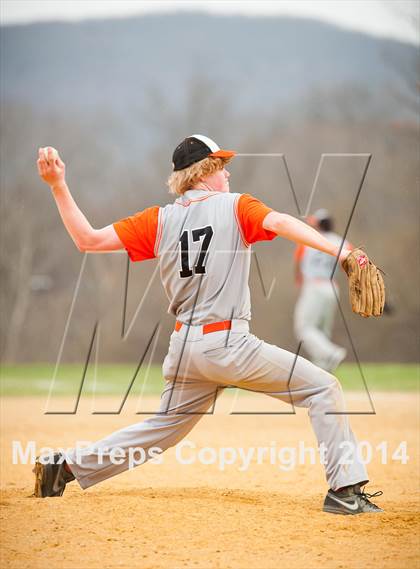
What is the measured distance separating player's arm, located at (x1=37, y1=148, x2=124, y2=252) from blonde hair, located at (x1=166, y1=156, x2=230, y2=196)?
39 centimetres

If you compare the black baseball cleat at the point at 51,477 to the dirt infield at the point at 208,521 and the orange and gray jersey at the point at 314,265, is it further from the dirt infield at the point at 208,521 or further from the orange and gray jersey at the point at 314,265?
the orange and gray jersey at the point at 314,265

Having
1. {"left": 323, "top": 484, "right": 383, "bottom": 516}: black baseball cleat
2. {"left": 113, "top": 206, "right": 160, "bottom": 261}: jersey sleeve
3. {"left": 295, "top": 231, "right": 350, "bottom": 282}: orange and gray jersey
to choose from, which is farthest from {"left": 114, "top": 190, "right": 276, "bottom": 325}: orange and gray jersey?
{"left": 295, "top": 231, "right": 350, "bottom": 282}: orange and gray jersey

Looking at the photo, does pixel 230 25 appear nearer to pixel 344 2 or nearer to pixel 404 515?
pixel 344 2

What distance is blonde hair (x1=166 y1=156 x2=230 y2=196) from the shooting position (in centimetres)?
429

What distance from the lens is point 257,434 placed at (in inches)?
301

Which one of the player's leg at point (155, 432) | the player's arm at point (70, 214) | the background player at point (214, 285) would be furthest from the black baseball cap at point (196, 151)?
the player's leg at point (155, 432)

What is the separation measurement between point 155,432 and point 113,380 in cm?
851

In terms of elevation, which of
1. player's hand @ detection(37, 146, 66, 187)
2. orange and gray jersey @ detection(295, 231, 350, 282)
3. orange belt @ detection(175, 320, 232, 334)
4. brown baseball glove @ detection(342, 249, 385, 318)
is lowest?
orange belt @ detection(175, 320, 232, 334)

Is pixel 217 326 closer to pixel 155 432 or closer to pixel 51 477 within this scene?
pixel 155 432

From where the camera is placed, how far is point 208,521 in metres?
4.05

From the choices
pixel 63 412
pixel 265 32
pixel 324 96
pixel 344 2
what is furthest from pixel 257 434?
pixel 265 32

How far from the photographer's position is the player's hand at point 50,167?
4.10 metres

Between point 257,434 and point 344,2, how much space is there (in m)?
33.5

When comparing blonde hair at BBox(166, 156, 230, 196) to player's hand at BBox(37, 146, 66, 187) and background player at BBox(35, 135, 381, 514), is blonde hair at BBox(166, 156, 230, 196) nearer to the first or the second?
background player at BBox(35, 135, 381, 514)
